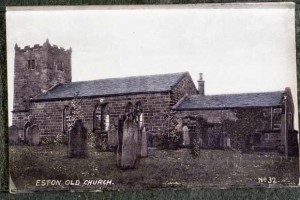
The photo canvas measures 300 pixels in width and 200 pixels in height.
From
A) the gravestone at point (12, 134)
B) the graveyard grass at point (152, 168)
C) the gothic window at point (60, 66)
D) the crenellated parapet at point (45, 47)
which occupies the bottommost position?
the graveyard grass at point (152, 168)

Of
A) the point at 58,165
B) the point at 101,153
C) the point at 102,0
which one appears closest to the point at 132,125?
the point at 101,153

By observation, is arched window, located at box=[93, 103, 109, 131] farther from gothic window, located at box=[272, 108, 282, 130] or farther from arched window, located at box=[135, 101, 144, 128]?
gothic window, located at box=[272, 108, 282, 130]

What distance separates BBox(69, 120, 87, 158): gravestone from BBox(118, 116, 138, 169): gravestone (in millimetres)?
411

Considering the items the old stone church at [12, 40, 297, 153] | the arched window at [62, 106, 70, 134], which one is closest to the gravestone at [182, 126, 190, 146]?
the old stone church at [12, 40, 297, 153]

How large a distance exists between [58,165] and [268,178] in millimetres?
2324

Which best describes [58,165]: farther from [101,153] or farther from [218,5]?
[218,5]

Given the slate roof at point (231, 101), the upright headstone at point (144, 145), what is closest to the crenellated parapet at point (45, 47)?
the upright headstone at point (144, 145)

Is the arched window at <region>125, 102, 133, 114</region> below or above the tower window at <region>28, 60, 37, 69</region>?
below

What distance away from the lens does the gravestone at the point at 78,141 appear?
617 cm

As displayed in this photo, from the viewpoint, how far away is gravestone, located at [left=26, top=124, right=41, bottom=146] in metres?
6.18

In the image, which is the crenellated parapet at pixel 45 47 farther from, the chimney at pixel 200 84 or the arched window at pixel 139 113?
the chimney at pixel 200 84

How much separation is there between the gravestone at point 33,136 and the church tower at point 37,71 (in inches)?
7.6

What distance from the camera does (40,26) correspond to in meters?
6.09

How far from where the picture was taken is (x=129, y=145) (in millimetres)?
6164
